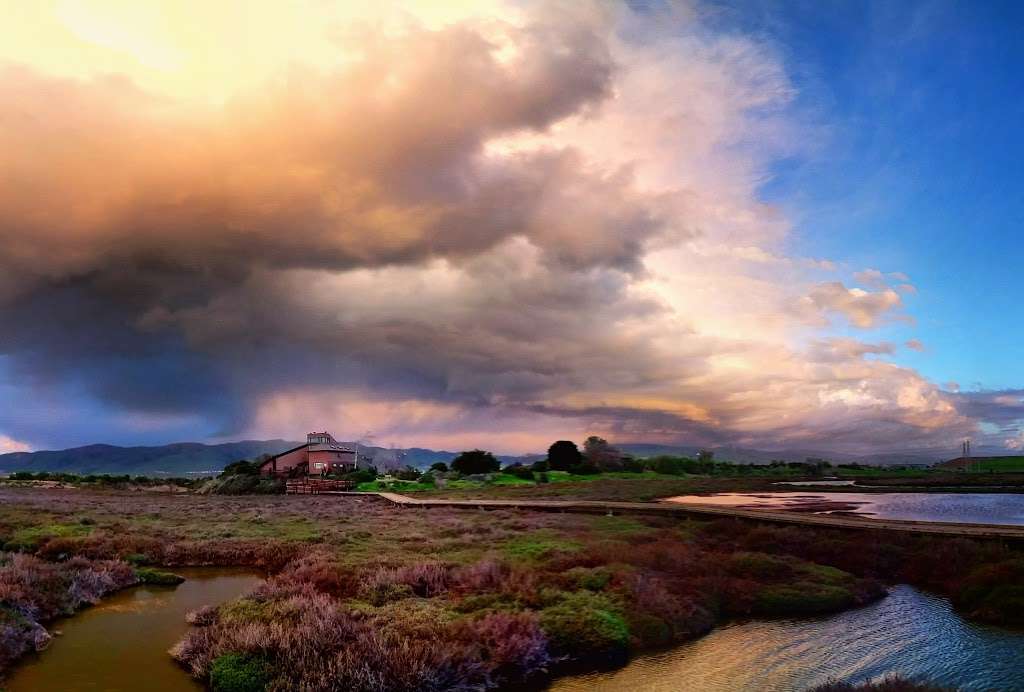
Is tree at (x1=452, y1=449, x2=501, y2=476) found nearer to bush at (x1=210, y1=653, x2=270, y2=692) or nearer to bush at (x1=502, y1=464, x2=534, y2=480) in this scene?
bush at (x1=502, y1=464, x2=534, y2=480)

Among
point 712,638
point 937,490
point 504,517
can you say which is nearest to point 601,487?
point 504,517

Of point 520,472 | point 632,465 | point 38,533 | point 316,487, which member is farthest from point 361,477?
point 38,533

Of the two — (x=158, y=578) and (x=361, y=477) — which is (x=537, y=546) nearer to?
(x=158, y=578)

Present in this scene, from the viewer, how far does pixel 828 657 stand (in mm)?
15258

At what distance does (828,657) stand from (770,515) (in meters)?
21.5

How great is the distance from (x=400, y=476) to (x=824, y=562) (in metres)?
79.1

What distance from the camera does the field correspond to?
42.7 feet

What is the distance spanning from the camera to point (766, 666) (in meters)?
14.8

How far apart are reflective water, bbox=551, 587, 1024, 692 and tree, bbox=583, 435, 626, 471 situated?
302 ft

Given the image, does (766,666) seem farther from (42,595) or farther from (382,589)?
(42,595)

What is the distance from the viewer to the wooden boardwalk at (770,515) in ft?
91.0

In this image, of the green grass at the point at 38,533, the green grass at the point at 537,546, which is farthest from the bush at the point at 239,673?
the green grass at the point at 38,533

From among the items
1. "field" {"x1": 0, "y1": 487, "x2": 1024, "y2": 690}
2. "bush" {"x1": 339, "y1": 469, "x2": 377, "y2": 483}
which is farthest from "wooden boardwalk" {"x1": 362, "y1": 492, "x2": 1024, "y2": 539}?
"bush" {"x1": 339, "y1": 469, "x2": 377, "y2": 483}

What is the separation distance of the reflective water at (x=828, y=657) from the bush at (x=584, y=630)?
0.79 meters
